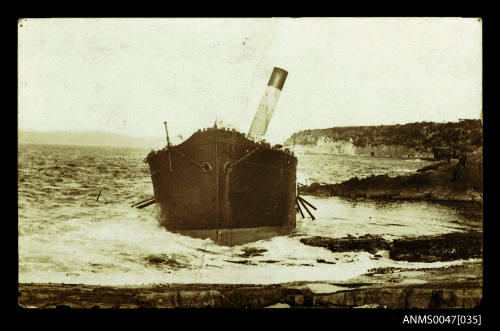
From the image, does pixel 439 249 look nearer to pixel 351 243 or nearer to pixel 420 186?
pixel 420 186

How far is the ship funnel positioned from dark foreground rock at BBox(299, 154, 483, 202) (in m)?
0.62

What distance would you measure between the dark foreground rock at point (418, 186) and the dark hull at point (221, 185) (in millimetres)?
334

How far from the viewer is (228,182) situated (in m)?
3.40

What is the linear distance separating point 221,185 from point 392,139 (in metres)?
1.51

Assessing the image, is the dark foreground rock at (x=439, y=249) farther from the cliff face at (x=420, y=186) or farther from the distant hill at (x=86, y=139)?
the distant hill at (x=86, y=139)

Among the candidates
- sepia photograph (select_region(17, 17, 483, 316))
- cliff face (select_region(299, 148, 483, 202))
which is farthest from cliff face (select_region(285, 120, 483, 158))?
cliff face (select_region(299, 148, 483, 202))

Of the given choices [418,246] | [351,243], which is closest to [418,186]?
[418,246]

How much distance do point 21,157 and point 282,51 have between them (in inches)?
89.8

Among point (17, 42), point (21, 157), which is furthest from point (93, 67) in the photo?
point (21, 157)

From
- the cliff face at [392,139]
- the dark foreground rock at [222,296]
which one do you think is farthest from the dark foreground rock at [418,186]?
the dark foreground rock at [222,296]

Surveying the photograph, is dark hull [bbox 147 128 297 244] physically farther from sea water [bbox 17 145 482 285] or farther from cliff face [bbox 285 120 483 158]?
cliff face [bbox 285 120 483 158]

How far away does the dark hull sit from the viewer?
339 centimetres

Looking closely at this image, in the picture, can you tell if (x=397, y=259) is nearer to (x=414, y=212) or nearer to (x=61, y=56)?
(x=414, y=212)

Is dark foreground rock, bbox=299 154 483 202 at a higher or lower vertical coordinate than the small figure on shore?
lower
